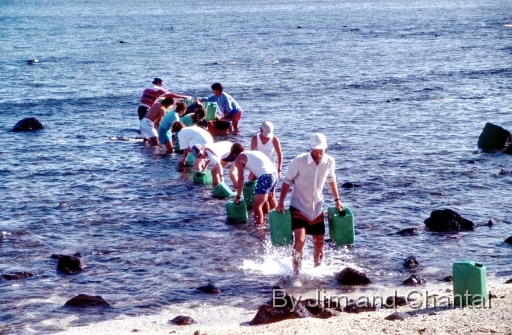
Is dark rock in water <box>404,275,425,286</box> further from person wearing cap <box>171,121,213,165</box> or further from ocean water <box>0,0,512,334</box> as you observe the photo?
person wearing cap <box>171,121,213,165</box>

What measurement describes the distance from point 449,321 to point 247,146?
1383cm

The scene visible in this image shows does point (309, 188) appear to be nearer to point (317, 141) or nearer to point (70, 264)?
point (317, 141)

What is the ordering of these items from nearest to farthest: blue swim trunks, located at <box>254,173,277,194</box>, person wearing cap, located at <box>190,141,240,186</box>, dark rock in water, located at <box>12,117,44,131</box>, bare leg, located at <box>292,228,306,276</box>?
bare leg, located at <box>292,228,306,276</box> < blue swim trunks, located at <box>254,173,277,194</box> < person wearing cap, located at <box>190,141,240,186</box> < dark rock in water, located at <box>12,117,44,131</box>

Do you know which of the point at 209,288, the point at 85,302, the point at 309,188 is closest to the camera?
the point at 85,302

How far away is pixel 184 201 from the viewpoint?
56.0 ft

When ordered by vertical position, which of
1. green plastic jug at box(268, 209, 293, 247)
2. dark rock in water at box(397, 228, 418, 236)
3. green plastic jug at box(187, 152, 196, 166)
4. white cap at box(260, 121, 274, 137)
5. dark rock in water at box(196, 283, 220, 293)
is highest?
white cap at box(260, 121, 274, 137)

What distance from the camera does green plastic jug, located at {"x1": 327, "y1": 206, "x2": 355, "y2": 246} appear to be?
470 inches

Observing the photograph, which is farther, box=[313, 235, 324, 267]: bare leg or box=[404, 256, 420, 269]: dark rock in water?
box=[404, 256, 420, 269]: dark rock in water

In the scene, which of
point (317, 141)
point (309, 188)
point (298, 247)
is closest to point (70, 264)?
point (298, 247)

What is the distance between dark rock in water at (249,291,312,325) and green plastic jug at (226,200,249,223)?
4.87 metres

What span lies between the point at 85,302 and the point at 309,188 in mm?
3473

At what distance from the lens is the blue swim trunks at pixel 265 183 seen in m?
13.9

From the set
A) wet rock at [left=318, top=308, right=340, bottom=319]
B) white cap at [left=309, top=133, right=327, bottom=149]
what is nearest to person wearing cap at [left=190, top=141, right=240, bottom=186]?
white cap at [left=309, top=133, right=327, bottom=149]

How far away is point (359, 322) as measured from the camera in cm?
946
